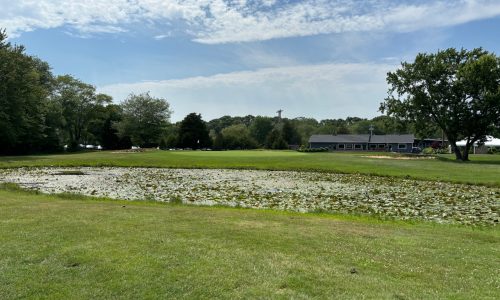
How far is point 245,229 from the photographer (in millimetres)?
8367

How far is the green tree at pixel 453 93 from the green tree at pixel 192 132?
51191mm

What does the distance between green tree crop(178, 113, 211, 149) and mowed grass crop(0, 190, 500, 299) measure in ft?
287

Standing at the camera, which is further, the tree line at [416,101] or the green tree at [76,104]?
the green tree at [76,104]

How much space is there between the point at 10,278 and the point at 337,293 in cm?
423

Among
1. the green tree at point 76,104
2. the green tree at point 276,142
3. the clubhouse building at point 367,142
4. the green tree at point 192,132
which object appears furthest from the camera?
the green tree at point 276,142

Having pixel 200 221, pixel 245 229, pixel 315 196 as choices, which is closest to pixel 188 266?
pixel 245 229

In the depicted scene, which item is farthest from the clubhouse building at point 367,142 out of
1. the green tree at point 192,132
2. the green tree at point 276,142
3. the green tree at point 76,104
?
the green tree at point 76,104

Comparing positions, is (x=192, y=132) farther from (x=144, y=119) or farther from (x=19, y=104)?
(x=19, y=104)

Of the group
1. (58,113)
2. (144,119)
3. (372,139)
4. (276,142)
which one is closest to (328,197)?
(58,113)

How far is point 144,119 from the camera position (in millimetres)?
88438

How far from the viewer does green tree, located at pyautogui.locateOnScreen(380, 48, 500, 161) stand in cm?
4900

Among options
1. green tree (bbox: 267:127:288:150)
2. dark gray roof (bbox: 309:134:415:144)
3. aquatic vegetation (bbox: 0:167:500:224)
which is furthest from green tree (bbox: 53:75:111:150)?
aquatic vegetation (bbox: 0:167:500:224)

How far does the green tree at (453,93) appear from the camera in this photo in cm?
4900

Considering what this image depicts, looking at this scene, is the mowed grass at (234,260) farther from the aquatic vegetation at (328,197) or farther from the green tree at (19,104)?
the green tree at (19,104)
